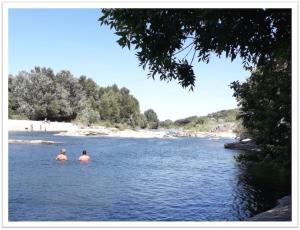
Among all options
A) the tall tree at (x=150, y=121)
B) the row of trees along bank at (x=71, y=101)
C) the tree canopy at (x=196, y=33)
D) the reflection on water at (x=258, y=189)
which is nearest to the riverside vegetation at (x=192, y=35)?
the tree canopy at (x=196, y=33)

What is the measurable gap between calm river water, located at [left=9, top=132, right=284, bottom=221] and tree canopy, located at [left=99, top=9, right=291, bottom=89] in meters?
4.28

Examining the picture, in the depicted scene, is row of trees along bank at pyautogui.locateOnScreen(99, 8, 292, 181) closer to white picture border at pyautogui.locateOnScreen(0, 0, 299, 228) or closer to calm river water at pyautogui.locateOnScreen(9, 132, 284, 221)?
white picture border at pyautogui.locateOnScreen(0, 0, 299, 228)

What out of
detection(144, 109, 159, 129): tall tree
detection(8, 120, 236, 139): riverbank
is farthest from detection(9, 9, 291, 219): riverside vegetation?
detection(144, 109, 159, 129): tall tree

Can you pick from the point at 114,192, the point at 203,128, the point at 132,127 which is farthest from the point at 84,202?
the point at 132,127

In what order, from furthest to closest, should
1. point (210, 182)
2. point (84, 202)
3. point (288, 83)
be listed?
1. point (210, 182)
2. point (84, 202)
3. point (288, 83)

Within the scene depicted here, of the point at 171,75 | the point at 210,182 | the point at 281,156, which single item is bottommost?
the point at 210,182

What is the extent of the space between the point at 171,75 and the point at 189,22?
2.45ft

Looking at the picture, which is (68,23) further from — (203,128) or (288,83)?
(203,128)

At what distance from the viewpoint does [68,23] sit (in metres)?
8.20

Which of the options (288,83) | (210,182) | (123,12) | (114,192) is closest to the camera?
(123,12)

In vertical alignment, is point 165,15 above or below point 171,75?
above

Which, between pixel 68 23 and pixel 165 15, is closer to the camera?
pixel 165 15

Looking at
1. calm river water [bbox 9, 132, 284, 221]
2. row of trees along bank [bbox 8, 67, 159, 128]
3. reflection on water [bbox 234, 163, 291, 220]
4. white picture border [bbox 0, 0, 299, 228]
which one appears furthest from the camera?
row of trees along bank [bbox 8, 67, 159, 128]

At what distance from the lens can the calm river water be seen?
889 cm
